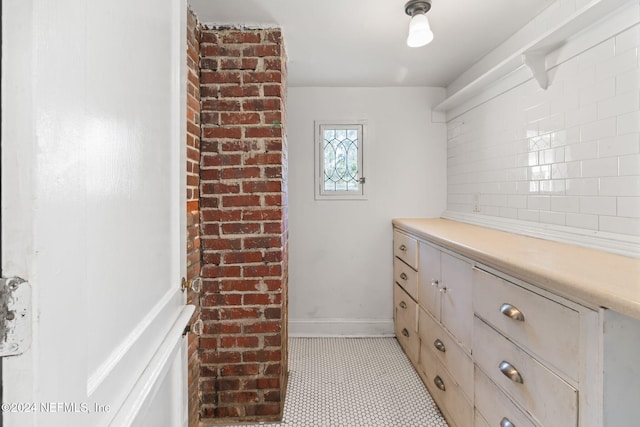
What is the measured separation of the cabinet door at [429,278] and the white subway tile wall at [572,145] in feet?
1.90

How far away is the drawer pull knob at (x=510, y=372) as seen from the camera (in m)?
1.12

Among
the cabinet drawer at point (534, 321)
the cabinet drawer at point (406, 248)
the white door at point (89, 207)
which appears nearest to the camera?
the white door at point (89, 207)

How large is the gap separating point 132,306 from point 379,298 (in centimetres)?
247

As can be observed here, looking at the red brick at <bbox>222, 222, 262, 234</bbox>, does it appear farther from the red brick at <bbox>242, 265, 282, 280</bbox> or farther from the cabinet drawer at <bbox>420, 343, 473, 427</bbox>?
the cabinet drawer at <bbox>420, 343, 473, 427</bbox>

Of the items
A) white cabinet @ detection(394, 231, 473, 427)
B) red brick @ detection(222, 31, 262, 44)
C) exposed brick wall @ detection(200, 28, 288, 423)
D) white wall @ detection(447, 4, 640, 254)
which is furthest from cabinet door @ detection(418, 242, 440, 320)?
red brick @ detection(222, 31, 262, 44)

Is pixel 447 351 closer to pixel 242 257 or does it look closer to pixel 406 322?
pixel 406 322

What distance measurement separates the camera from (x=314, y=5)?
1636 mm

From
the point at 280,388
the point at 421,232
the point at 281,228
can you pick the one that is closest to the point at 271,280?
the point at 281,228

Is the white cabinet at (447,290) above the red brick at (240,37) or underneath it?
underneath

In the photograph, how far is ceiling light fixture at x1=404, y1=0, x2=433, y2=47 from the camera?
153 centimetres

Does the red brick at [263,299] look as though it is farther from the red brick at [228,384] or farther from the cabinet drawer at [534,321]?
the cabinet drawer at [534,321]

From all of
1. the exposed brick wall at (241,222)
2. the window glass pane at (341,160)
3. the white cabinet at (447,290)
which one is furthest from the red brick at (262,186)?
the window glass pane at (341,160)

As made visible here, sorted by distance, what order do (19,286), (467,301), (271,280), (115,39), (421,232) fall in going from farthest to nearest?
(421,232) < (271,280) < (467,301) < (115,39) < (19,286)

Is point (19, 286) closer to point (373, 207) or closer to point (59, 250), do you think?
point (59, 250)
